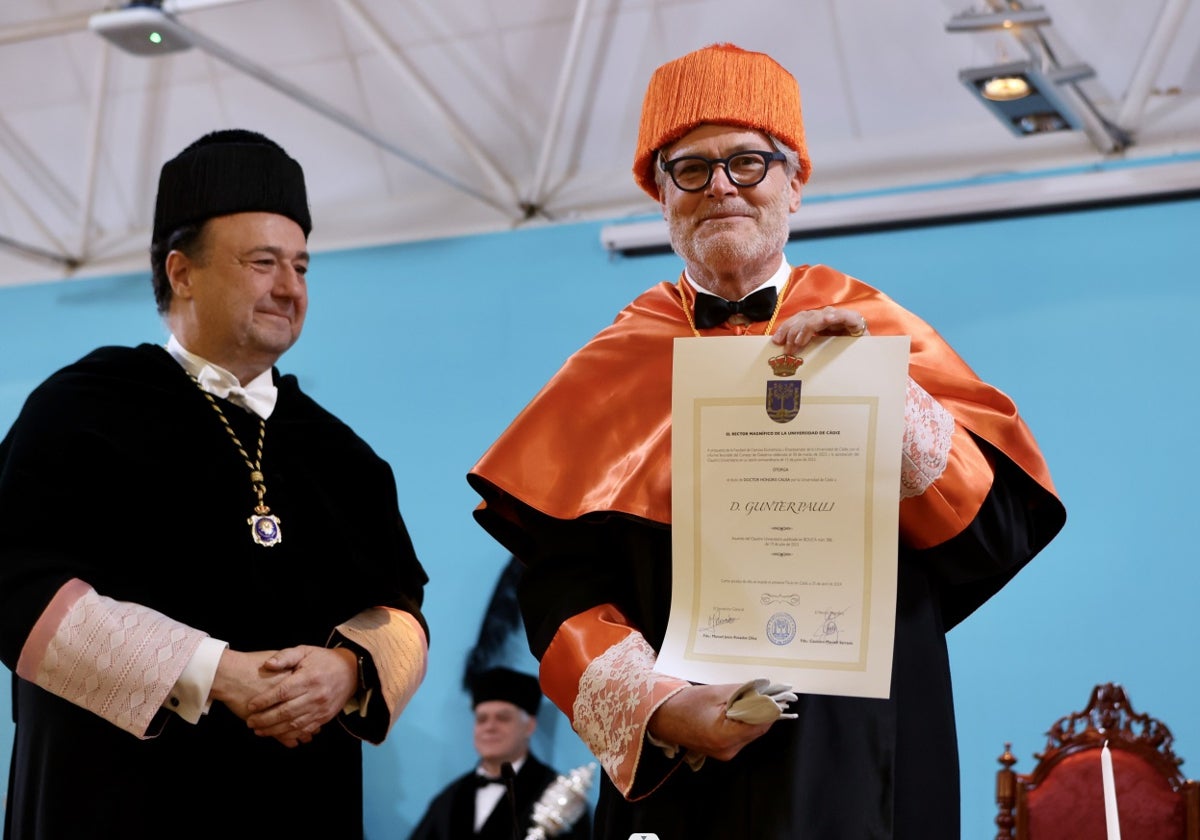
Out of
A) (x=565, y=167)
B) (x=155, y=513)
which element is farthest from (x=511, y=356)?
(x=155, y=513)

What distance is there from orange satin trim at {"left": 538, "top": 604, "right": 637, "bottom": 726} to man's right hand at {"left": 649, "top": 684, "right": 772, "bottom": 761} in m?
0.18

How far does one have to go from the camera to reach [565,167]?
775cm

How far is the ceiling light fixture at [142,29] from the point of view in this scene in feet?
19.5

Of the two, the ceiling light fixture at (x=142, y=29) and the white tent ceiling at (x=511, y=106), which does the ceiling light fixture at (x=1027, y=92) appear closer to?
the white tent ceiling at (x=511, y=106)

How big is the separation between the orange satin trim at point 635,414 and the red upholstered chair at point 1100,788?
2738 mm

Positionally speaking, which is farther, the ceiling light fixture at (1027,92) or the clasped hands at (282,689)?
the ceiling light fixture at (1027,92)

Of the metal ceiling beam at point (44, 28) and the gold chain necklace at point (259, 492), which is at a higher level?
the metal ceiling beam at point (44, 28)

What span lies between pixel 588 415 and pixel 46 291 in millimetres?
7310

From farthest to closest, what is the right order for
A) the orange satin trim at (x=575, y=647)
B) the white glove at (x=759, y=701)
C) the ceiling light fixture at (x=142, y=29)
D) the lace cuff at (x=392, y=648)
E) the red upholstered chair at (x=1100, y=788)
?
the ceiling light fixture at (x=142, y=29) → the red upholstered chair at (x=1100, y=788) → the lace cuff at (x=392, y=648) → the orange satin trim at (x=575, y=647) → the white glove at (x=759, y=701)

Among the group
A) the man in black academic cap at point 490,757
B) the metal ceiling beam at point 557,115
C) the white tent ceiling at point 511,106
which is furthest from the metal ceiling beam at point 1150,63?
the man in black academic cap at point 490,757

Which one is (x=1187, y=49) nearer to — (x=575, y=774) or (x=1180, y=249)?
(x=1180, y=249)

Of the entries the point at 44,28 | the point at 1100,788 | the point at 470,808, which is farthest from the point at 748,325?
the point at 44,28
